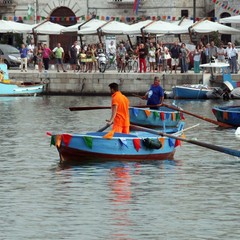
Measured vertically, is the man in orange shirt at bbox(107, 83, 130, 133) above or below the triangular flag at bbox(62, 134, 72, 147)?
above

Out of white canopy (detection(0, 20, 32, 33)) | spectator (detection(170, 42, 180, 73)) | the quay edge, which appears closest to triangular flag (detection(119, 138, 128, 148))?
the quay edge

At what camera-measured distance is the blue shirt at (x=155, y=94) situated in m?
43.9

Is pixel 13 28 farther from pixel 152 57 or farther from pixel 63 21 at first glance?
pixel 63 21

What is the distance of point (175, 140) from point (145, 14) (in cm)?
5106

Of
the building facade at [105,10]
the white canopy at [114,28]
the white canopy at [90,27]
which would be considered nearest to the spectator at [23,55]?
the white canopy at [90,27]

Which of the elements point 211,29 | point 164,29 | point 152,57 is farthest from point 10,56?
point 211,29

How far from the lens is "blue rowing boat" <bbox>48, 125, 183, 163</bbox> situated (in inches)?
1312

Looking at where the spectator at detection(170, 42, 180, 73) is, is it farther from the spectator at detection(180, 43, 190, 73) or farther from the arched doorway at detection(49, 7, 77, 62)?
the arched doorway at detection(49, 7, 77, 62)

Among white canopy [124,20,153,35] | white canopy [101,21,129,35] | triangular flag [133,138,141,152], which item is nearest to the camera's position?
triangular flag [133,138,141,152]

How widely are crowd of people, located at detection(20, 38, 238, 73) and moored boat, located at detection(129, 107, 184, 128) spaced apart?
19247 mm

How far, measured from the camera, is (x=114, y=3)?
3410 inches

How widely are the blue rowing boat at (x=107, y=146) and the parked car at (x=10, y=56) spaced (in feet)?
130

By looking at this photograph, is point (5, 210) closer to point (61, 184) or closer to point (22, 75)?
point (61, 184)

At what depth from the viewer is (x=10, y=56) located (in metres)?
74.2
